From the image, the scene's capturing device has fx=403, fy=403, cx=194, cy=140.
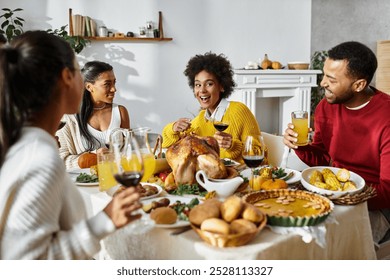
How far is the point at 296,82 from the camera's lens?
522 centimetres

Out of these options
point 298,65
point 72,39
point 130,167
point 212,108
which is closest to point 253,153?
point 130,167

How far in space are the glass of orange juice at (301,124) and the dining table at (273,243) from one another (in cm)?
42

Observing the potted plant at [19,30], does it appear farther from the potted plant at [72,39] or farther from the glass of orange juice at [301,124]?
the glass of orange juice at [301,124]

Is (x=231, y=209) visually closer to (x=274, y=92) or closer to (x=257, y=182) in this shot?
(x=257, y=182)

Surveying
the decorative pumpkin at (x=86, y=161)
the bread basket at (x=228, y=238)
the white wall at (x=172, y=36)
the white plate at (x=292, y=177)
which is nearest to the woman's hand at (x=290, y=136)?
the white plate at (x=292, y=177)

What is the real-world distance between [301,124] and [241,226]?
73 cm

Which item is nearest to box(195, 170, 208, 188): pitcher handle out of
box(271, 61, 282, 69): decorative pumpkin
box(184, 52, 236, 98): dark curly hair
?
box(184, 52, 236, 98): dark curly hair

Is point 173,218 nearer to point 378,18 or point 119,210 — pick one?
point 119,210

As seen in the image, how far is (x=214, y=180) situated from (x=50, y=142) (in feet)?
1.87

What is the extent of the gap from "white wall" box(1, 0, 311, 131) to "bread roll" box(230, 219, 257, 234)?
3.72 meters

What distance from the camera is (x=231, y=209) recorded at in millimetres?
969

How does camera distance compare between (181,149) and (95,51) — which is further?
(95,51)

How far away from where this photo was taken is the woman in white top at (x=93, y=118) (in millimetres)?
2166

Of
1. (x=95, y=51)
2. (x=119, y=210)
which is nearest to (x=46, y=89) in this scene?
(x=119, y=210)
